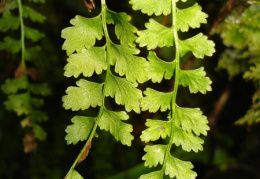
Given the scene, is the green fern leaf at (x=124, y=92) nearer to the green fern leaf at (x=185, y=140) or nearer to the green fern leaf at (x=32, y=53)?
the green fern leaf at (x=185, y=140)

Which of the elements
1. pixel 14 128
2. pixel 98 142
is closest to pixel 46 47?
pixel 14 128

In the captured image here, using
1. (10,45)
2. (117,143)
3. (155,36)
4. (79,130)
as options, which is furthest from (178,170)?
(117,143)

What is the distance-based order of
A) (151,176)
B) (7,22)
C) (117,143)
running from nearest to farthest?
(151,176), (7,22), (117,143)

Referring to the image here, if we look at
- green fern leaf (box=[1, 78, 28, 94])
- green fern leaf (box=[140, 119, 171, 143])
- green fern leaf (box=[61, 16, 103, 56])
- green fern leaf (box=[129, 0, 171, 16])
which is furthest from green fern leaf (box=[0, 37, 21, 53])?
green fern leaf (box=[140, 119, 171, 143])

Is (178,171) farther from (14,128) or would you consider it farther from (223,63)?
(14,128)

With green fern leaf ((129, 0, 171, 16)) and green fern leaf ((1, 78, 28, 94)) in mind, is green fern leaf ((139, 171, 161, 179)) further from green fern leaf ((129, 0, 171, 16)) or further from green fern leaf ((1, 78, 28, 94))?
green fern leaf ((1, 78, 28, 94))

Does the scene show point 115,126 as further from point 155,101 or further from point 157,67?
point 157,67
